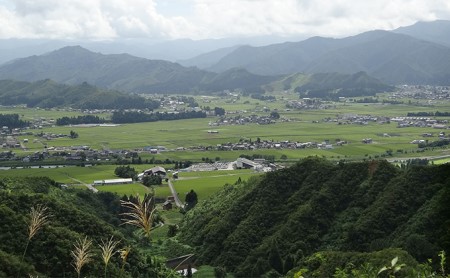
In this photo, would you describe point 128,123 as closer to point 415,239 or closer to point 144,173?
point 144,173

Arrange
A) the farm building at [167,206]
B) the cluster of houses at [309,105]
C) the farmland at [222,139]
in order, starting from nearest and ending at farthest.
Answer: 1. the farm building at [167,206]
2. the farmland at [222,139]
3. the cluster of houses at [309,105]

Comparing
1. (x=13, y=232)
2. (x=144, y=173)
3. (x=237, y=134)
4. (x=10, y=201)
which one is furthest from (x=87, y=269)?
(x=237, y=134)

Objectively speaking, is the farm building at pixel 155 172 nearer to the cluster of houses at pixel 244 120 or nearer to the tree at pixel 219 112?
the cluster of houses at pixel 244 120

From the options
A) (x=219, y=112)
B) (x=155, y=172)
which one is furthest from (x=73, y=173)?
(x=219, y=112)

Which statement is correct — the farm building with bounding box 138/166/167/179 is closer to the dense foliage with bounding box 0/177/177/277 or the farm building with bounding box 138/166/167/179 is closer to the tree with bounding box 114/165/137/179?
the tree with bounding box 114/165/137/179

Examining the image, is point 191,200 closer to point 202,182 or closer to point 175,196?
point 175,196

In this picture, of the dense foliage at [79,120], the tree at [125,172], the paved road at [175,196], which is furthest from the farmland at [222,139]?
the dense foliage at [79,120]

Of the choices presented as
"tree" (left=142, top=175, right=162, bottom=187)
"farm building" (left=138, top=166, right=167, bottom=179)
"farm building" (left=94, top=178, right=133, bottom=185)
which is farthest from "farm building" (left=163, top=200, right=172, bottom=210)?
"farm building" (left=138, top=166, right=167, bottom=179)
